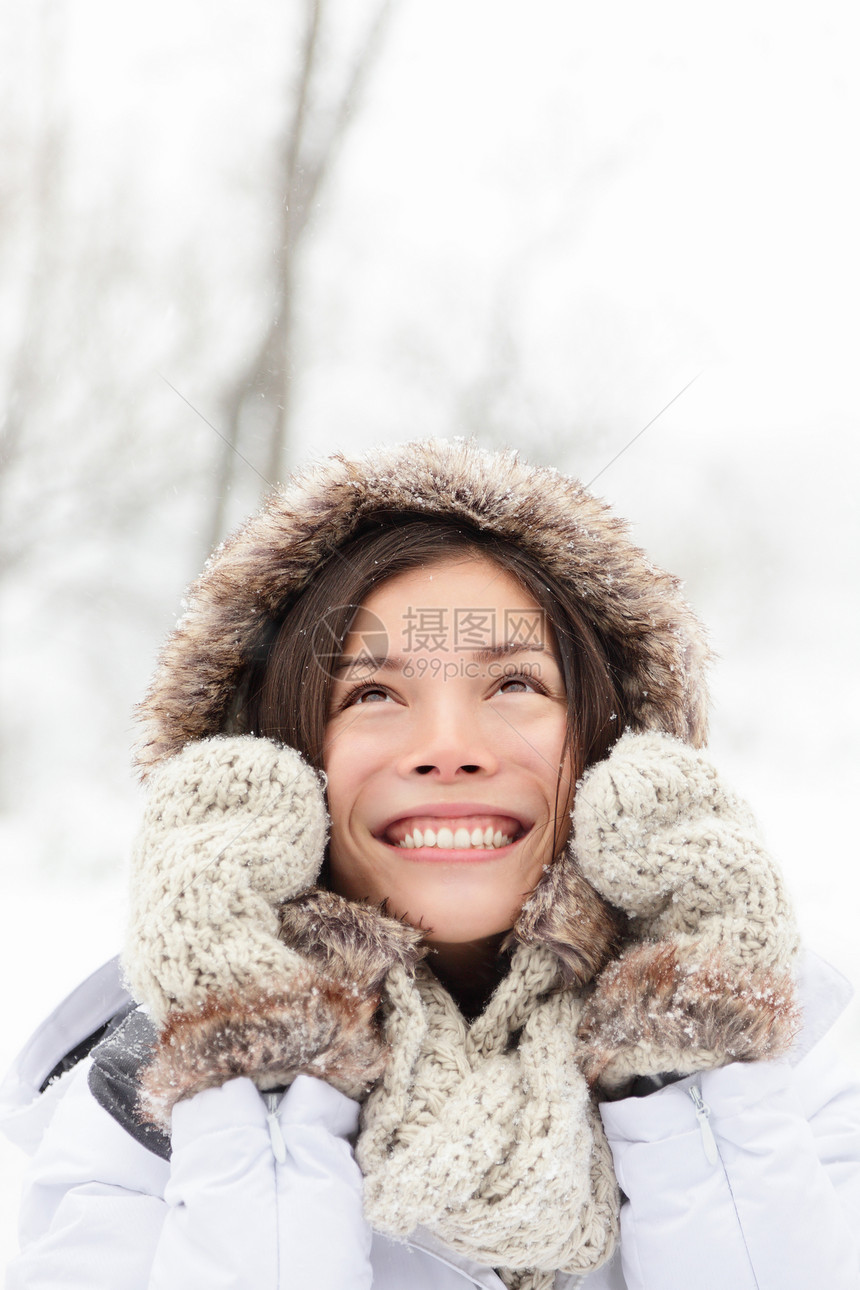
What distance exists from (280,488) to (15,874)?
2.60 m

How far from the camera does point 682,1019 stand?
920 mm

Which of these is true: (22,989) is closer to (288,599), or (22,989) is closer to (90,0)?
(288,599)

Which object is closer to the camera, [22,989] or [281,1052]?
[281,1052]

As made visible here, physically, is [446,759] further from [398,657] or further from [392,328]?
[392,328]

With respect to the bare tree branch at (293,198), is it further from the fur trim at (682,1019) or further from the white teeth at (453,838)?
the fur trim at (682,1019)

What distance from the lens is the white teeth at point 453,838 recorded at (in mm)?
1102

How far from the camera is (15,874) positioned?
3.18 m

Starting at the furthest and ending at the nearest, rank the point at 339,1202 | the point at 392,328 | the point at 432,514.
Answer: the point at 392,328 < the point at 432,514 < the point at 339,1202

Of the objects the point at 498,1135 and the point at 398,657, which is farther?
the point at 398,657

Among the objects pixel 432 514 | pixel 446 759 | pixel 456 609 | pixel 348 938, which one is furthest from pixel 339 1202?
pixel 432 514

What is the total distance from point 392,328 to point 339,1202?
336 centimetres

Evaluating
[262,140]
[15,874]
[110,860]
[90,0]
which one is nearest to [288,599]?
[110,860]

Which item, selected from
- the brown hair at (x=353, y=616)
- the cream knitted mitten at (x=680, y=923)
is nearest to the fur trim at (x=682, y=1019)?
the cream knitted mitten at (x=680, y=923)

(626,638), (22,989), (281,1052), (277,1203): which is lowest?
(22,989)
